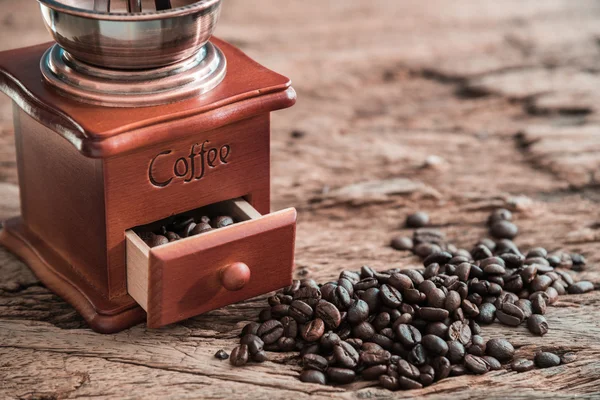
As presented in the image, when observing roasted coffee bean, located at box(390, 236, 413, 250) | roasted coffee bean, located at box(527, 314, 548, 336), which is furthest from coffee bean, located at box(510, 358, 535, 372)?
roasted coffee bean, located at box(390, 236, 413, 250)

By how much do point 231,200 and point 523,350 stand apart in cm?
75

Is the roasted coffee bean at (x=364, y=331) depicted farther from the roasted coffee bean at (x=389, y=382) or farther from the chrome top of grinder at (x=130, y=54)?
the chrome top of grinder at (x=130, y=54)

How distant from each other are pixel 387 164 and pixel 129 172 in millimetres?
1145

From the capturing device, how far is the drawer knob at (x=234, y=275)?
188 cm

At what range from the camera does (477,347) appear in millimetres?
1909

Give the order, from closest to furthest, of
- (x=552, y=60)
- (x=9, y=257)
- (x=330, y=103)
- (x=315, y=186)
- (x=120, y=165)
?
1. (x=120, y=165)
2. (x=9, y=257)
3. (x=315, y=186)
4. (x=330, y=103)
5. (x=552, y=60)

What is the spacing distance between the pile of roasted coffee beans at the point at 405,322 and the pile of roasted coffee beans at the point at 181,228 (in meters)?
0.22

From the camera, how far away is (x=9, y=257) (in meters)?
2.29

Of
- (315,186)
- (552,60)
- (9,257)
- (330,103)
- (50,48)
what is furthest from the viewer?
(552,60)

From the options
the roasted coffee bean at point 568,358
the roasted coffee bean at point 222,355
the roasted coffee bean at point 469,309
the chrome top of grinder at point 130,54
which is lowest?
the roasted coffee bean at point 222,355

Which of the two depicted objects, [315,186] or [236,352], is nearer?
[236,352]

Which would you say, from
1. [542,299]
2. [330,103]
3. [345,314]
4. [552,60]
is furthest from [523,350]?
[552,60]

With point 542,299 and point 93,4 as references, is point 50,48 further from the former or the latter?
point 542,299

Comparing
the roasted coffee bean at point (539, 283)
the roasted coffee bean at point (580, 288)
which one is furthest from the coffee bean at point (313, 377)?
the roasted coffee bean at point (580, 288)
